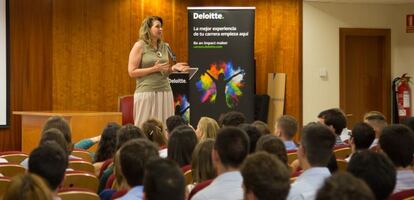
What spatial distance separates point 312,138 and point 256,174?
1.19m

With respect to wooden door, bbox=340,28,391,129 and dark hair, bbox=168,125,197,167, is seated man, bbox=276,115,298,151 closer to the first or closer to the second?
dark hair, bbox=168,125,197,167

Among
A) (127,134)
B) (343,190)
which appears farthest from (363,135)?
(343,190)

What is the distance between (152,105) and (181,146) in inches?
129

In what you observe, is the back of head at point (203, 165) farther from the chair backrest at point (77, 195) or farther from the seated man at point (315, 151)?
the chair backrest at point (77, 195)

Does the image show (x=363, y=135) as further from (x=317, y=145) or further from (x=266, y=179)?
(x=266, y=179)

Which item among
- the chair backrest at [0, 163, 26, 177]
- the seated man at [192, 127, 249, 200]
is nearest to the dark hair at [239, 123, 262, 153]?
the seated man at [192, 127, 249, 200]

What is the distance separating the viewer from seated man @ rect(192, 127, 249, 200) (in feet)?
11.2

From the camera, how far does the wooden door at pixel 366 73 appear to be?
41.6 ft

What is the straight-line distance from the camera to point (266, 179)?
2.71 metres

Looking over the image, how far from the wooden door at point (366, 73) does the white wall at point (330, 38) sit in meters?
0.23

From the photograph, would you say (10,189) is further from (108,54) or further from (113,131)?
(108,54)

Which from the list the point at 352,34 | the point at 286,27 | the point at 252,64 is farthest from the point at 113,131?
the point at 352,34

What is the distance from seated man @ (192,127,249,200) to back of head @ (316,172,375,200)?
127 centimetres

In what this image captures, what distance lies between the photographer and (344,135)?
7379 mm
